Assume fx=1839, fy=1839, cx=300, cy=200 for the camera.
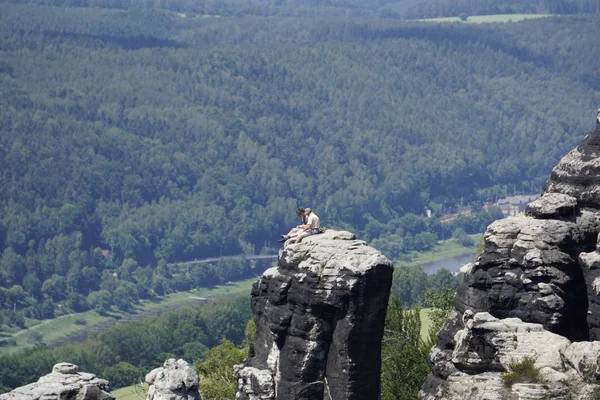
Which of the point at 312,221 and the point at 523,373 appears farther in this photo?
the point at 312,221

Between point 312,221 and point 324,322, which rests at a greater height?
point 312,221

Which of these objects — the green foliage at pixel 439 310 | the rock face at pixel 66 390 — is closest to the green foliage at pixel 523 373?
the rock face at pixel 66 390

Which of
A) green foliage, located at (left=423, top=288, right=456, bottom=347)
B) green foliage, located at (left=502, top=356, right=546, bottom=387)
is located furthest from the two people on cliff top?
green foliage, located at (left=423, top=288, right=456, bottom=347)

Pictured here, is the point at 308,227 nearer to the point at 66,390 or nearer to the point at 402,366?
the point at 66,390

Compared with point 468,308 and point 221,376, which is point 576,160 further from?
point 221,376

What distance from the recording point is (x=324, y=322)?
62.6 metres

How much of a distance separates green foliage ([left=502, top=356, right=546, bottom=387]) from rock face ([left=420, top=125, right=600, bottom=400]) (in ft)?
0.65

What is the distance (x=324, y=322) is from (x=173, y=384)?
5969mm

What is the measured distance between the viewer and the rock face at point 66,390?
60469mm

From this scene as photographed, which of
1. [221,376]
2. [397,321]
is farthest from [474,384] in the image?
[221,376]

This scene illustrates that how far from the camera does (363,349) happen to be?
203 feet

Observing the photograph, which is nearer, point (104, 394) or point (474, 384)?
point (474, 384)

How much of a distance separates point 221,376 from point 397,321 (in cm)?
1265

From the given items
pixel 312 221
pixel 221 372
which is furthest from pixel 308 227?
pixel 221 372
